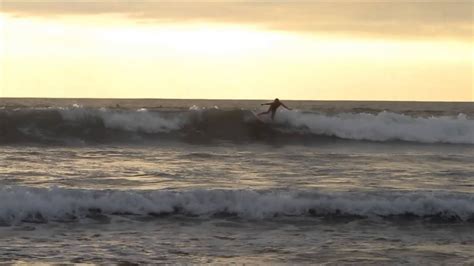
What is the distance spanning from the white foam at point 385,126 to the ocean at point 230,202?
273 centimetres

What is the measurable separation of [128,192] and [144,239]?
208cm

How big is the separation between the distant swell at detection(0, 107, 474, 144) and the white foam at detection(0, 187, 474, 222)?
11.0 metres

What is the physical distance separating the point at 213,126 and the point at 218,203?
13.6 metres

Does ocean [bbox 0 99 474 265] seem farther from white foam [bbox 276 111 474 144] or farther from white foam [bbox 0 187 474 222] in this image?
white foam [bbox 276 111 474 144]

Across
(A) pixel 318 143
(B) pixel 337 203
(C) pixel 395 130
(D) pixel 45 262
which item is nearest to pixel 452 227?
(B) pixel 337 203

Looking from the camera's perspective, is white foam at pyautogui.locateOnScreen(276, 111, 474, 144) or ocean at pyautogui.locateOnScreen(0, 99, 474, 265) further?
white foam at pyautogui.locateOnScreen(276, 111, 474, 144)

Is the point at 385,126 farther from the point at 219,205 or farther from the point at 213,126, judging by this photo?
the point at 219,205

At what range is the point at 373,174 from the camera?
1379 cm

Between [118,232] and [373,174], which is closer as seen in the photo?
[118,232]

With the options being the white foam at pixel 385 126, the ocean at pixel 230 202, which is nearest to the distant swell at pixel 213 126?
the white foam at pixel 385 126

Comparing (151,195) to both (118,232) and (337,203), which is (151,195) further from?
(337,203)

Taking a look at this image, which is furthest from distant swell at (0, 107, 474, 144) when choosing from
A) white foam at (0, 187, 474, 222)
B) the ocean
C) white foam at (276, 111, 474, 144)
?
white foam at (0, 187, 474, 222)

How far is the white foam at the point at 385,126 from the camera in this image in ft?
79.3

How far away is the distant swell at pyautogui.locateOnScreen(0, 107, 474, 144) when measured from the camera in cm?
2223
